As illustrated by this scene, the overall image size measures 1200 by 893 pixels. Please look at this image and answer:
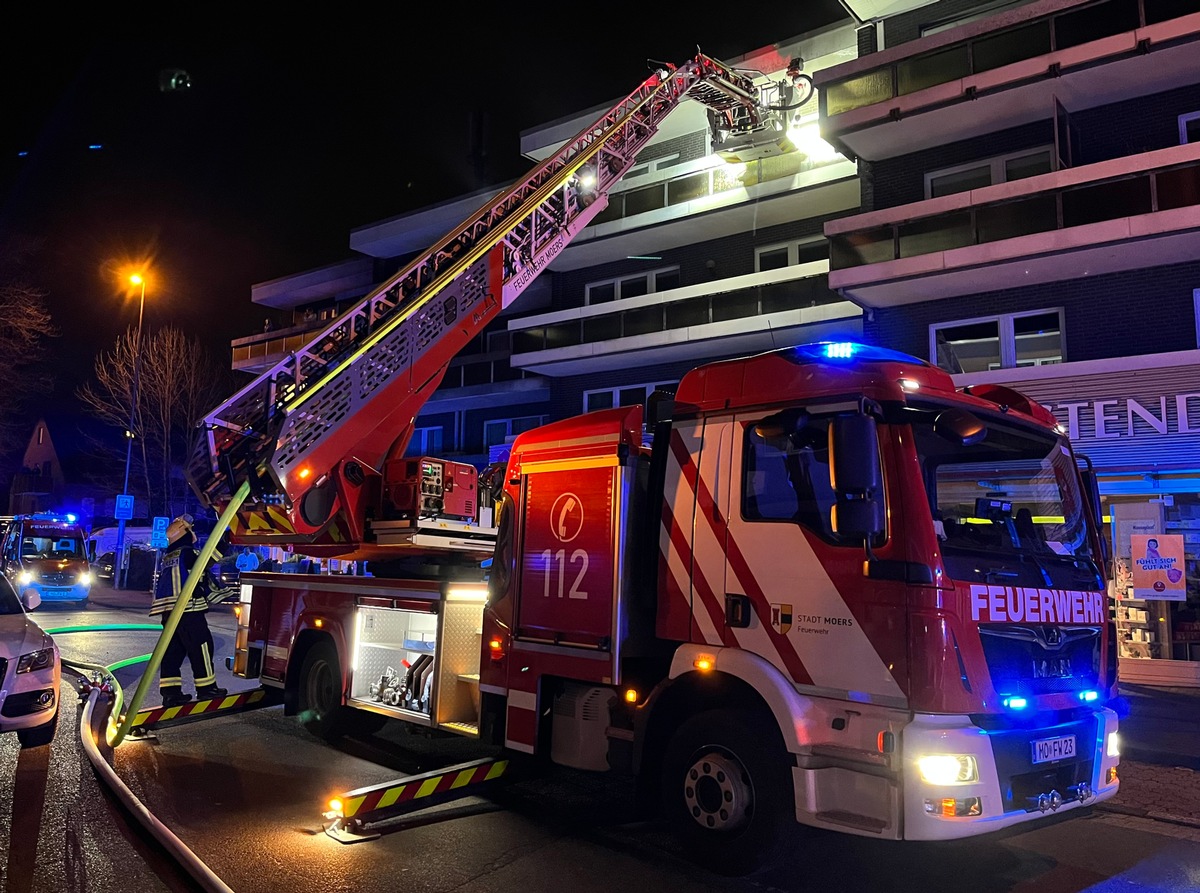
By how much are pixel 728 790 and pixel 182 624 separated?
20.8 ft

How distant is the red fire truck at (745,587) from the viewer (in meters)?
4.26

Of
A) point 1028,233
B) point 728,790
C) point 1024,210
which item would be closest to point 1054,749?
point 728,790

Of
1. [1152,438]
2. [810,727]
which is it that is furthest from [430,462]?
[1152,438]

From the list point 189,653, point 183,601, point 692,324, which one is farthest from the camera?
point 692,324

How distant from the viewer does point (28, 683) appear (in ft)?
22.3

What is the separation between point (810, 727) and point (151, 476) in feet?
122

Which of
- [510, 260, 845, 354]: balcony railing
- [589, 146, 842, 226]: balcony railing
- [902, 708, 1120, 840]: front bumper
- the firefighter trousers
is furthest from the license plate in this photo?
[589, 146, 842, 226]: balcony railing

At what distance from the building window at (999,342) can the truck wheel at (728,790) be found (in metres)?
11.1

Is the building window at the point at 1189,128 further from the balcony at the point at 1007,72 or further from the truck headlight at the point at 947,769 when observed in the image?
the truck headlight at the point at 947,769

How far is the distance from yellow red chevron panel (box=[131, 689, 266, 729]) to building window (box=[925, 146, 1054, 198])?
13899 mm

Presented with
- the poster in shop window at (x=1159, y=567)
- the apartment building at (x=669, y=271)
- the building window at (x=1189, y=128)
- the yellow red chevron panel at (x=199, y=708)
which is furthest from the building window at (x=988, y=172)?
the yellow red chevron panel at (x=199, y=708)

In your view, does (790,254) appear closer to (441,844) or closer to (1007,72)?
(1007,72)

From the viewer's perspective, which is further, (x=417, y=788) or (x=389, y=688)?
(x=389, y=688)

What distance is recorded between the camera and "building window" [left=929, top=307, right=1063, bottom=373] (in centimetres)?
1494
